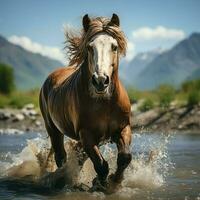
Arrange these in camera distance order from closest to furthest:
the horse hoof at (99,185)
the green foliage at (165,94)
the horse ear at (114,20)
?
the horse ear at (114,20) → the horse hoof at (99,185) → the green foliage at (165,94)

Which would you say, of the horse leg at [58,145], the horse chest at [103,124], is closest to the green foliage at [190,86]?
the horse leg at [58,145]

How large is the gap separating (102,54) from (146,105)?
19336 millimetres

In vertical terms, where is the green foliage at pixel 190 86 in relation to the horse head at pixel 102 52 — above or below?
above

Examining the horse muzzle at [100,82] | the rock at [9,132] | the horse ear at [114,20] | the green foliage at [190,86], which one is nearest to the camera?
the horse muzzle at [100,82]

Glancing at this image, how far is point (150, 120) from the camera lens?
22.0 m

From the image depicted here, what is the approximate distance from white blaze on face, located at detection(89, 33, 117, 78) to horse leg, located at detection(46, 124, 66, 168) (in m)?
2.80

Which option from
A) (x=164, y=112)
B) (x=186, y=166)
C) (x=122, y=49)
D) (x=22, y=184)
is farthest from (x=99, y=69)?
(x=164, y=112)

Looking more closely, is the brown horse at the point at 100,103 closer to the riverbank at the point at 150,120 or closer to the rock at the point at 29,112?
the riverbank at the point at 150,120

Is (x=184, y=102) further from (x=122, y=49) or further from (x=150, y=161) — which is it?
(x=122, y=49)

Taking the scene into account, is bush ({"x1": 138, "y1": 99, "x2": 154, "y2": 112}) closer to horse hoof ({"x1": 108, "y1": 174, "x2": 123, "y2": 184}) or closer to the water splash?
the water splash

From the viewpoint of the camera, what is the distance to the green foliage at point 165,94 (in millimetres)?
23816

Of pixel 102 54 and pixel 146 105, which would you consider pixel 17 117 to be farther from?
pixel 102 54

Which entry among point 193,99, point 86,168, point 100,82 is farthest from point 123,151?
point 193,99

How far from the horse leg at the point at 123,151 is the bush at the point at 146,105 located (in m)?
17.9
